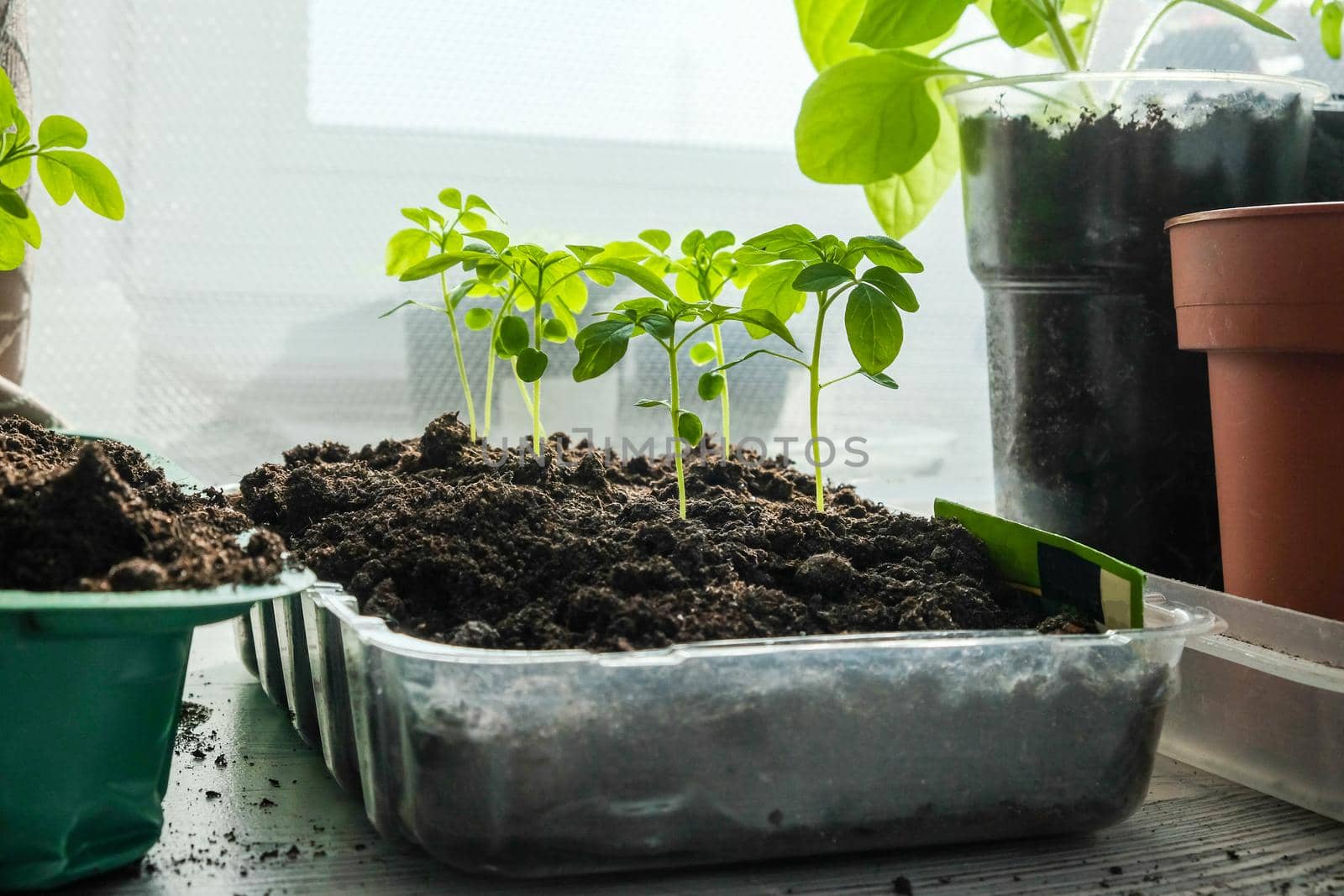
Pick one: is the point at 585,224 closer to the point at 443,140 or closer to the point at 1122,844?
the point at 443,140

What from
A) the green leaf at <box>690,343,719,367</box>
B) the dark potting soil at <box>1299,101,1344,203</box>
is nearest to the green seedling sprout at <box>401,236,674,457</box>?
the green leaf at <box>690,343,719,367</box>

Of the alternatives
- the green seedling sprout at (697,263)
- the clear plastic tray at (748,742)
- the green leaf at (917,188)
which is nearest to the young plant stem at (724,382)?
the green seedling sprout at (697,263)

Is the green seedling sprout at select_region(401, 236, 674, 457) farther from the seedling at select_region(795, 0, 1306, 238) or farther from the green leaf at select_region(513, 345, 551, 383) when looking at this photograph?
the seedling at select_region(795, 0, 1306, 238)

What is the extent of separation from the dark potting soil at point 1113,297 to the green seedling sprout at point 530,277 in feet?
1.19

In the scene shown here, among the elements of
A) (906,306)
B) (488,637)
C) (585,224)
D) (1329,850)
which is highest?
(585,224)

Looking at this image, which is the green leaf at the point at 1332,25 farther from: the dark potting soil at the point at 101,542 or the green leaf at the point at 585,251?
the dark potting soil at the point at 101,542

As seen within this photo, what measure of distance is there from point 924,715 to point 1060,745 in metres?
Result: 0.08

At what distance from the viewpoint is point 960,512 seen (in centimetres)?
73

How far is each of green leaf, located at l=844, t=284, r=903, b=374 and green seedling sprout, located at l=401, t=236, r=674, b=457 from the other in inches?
4.7

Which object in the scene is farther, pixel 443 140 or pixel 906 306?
pixel 443 140

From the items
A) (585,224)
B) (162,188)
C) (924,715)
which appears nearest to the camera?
(924,715)

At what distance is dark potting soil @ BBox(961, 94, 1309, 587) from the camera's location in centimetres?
89

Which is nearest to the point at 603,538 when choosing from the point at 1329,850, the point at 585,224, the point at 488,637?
the point at 488,637

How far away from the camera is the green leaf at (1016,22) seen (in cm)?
90
